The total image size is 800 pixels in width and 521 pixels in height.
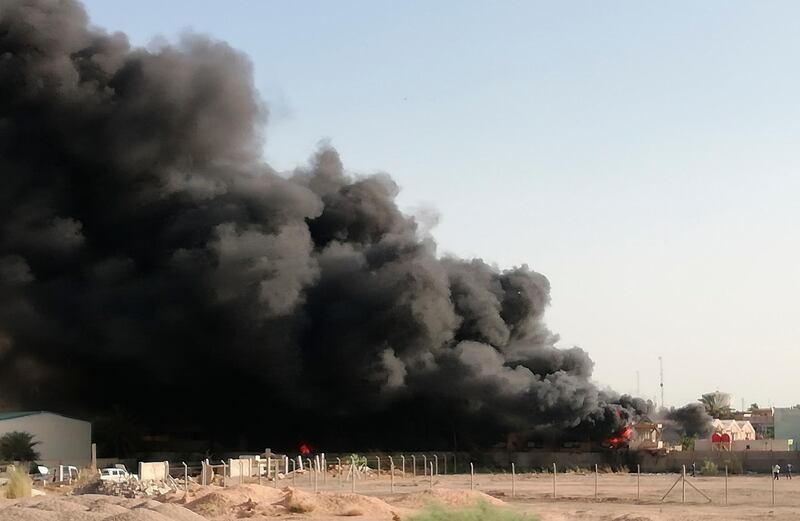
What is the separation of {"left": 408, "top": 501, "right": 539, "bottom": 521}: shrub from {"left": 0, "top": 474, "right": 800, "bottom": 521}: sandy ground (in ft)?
17.8

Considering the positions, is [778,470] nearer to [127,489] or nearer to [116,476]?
[116,476]

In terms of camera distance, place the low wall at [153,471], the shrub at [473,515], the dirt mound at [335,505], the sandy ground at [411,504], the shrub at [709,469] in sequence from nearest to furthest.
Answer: the sandy ground at [411,504], the shrub at [473,515], the dirt mound at [335,505], the low wall at [153,471], the shrub at [709,469]

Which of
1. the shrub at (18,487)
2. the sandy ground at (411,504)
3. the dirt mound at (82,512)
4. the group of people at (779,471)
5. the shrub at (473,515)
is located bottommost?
the group of people at (779,471)

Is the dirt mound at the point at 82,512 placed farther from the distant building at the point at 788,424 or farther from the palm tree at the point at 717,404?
the palm tree at the point at 717,404

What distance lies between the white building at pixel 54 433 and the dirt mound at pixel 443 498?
33753 mm

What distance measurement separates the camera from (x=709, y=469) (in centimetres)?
6719

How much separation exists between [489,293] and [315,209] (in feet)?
47.0

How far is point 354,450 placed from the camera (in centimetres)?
8456

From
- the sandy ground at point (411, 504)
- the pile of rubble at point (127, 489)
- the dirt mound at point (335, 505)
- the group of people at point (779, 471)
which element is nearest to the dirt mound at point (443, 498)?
the sandy ground at point (411, 504)

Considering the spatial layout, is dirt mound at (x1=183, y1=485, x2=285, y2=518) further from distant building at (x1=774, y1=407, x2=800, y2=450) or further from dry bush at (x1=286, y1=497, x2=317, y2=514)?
distant building at (x1=774, y1=407, x2=800, y2=450)

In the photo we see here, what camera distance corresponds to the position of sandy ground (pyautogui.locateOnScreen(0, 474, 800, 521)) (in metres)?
26.4

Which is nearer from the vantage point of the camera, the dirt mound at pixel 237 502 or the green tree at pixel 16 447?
the dirt mound at pixel 237 502

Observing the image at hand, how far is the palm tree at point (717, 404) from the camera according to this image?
140m

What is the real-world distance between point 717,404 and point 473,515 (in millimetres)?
122105
